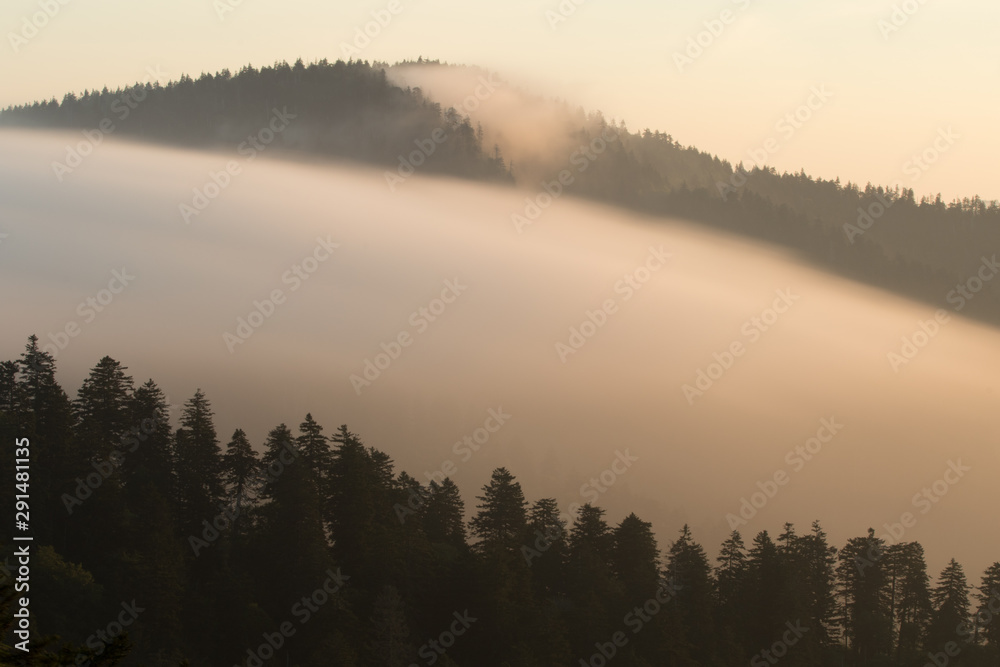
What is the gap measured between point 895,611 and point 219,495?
1863 inches

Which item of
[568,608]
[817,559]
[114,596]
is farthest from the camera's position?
[817,559]

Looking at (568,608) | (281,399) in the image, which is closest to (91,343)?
(281,399)

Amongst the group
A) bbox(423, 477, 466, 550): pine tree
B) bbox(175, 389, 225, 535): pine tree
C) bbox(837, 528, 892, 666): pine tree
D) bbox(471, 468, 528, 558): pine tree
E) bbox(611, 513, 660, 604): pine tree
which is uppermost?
bbox(837, 528, 892, 666): pine tree

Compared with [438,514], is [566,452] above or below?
above

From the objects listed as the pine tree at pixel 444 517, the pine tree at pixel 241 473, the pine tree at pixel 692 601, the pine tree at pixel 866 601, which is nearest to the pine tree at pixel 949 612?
the pine tree at pixel 866 601

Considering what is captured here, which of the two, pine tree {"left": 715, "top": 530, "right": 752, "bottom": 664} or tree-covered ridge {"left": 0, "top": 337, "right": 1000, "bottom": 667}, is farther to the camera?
pine tree {"left": 715, "top": 530, "right": 752, "bottom": 664}

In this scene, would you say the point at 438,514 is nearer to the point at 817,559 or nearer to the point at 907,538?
the point at 817,559

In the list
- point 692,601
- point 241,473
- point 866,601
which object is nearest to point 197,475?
point 241,473

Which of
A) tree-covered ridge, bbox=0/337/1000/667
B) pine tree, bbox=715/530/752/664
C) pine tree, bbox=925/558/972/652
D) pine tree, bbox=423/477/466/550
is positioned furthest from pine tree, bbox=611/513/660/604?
pine tree, bbox=925/558/972/652

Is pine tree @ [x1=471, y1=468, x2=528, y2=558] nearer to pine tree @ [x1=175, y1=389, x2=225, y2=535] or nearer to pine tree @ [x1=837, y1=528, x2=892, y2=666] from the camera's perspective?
pine tree @ [x1=175, y1=389, x2=225, y2=535]

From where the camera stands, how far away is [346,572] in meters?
52.0

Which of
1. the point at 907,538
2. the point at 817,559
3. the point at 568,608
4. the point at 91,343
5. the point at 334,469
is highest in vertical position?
the point at 907,538

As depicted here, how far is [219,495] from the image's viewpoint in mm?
54500

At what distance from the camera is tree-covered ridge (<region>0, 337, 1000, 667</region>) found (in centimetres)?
4650
